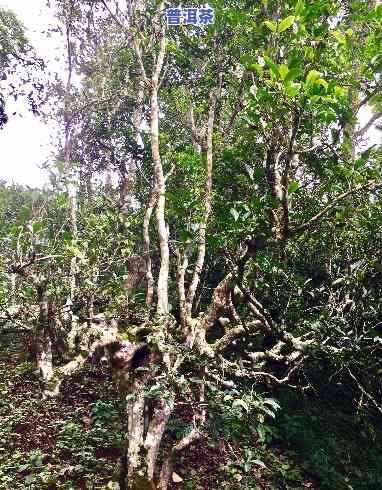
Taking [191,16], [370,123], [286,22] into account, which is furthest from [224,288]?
[370,123]

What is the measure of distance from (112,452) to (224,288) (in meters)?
3.77

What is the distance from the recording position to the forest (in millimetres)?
4797

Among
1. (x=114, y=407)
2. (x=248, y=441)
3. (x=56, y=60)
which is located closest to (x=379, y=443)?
(x=248, y=441)

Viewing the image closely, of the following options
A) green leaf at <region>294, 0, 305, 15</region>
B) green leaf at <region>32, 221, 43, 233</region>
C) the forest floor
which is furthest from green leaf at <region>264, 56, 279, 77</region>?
the forest floor

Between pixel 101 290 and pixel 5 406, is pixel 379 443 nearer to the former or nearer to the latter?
pixel 101 290

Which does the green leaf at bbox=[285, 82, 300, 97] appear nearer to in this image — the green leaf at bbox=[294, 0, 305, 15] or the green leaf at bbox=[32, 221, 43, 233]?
the green leaf at bbox=[294, 0, 305, 15]

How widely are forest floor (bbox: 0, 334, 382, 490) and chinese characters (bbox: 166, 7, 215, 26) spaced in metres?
6.85

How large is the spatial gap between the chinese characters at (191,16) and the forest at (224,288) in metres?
0.04

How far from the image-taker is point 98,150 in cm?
1752

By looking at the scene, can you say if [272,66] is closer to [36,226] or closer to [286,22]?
[286,22]

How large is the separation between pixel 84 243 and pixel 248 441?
522 cm

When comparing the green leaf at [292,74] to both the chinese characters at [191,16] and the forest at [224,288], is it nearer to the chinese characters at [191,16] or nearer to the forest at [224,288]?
the forest at [224,288]

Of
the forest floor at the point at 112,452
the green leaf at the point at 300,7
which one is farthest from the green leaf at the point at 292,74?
the forest floor at the point at 112,452

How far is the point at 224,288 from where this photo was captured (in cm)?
566
